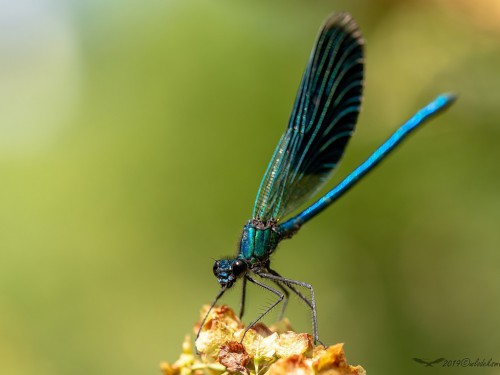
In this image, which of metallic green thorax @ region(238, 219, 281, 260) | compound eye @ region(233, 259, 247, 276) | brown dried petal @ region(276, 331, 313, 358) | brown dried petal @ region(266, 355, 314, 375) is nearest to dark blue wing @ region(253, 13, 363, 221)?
metallic green thorax @ region(238, 219, 281, 260)

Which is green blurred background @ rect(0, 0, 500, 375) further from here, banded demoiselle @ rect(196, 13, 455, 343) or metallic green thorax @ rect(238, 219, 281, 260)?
metallic green thorax @ rect(238, 219, 281, 260)

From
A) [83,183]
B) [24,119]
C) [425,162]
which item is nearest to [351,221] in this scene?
[425,162]

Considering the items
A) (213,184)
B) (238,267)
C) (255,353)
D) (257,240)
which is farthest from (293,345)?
(213,184)

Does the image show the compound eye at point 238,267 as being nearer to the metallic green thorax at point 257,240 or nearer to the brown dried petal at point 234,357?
the metallic green thorax at point 257,240

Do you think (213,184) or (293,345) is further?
(213,184)

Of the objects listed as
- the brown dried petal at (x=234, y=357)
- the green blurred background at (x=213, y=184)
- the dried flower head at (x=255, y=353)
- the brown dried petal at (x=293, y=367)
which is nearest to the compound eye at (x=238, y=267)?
the dried flower head at (x=255, y=353)

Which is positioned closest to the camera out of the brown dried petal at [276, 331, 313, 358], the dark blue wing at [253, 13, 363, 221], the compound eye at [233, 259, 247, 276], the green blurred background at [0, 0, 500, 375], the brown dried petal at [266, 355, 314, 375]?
the brown dried petal at [266, 355, 314, 375]

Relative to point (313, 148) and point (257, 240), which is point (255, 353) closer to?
point (257, 240)
